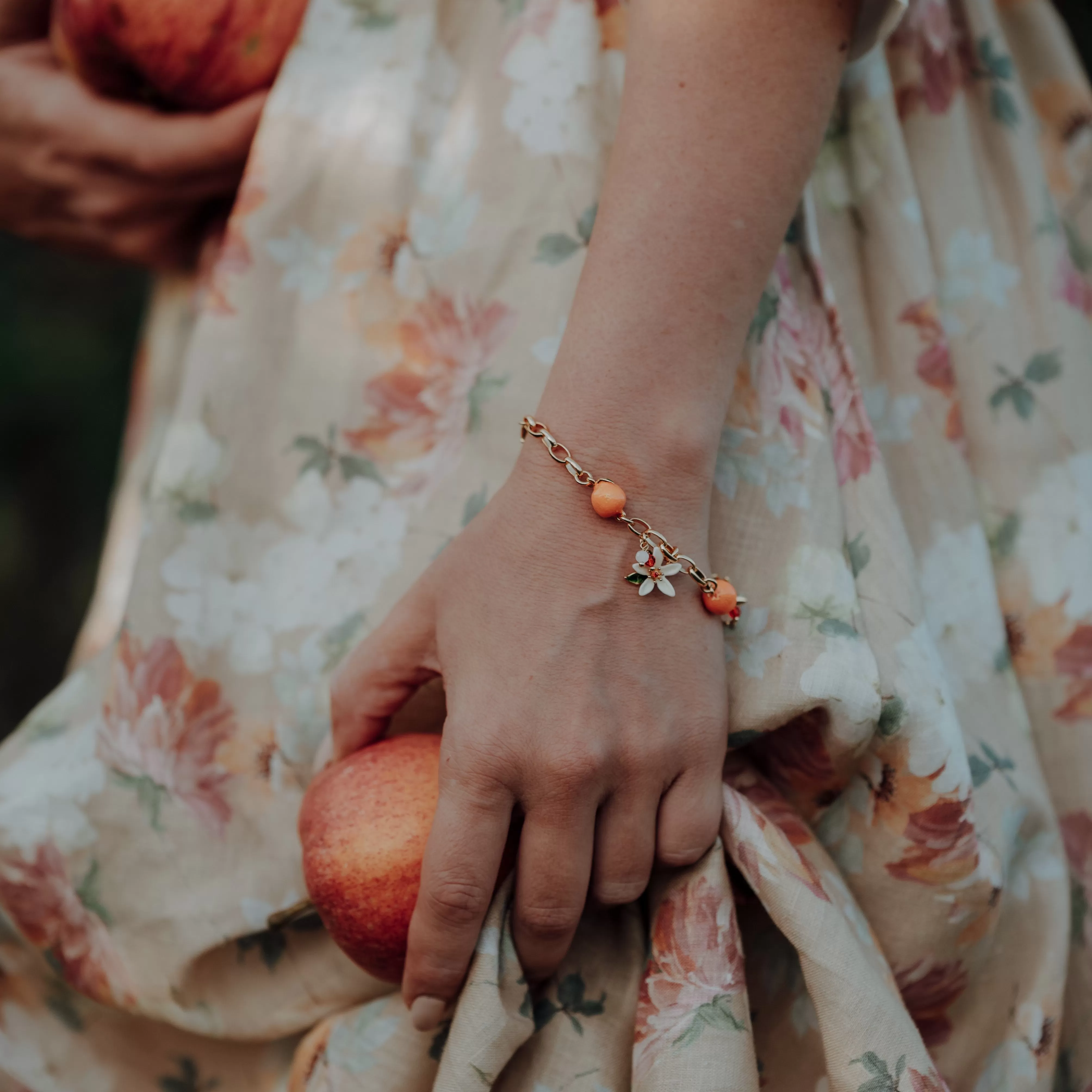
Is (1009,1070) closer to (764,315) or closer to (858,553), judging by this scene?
(858,553)

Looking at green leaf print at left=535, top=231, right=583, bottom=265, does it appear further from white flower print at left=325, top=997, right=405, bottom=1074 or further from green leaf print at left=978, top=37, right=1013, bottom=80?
white flower print at left=325, top=997, right=405, bottom=1074

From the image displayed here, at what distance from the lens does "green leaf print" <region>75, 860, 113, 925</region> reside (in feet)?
2.70

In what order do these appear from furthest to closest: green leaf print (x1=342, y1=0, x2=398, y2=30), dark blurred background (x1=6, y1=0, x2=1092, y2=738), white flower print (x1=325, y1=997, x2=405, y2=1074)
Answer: dark blurred background (x1=6, y1=0, x2=1092, y2=738)
green leaf print (x1=342, y1=0, x2=398, y2=30)
white flower print (x1=325, y1=997, x2=405, y2=1074)

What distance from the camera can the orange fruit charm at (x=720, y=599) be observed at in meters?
0.68

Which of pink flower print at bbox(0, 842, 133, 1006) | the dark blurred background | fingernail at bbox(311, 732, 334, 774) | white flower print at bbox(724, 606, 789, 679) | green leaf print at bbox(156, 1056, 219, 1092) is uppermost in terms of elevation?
white flower print at bbox(724, 606, 789, 679)

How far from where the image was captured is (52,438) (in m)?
2.29

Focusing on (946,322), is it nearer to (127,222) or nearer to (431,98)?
(431,98)

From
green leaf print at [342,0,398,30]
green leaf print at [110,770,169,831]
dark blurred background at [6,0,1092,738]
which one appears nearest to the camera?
green leaf print at [110,770,169,831]

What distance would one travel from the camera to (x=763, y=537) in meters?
0.74

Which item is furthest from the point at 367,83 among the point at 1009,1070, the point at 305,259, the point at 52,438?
the point at 52,438

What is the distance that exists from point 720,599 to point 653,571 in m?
0.06

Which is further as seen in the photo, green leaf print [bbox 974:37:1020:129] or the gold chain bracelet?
green leaf print [bbox 974:37:1020:129]

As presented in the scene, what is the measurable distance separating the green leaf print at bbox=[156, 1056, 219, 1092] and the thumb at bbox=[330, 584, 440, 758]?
38 centimetres

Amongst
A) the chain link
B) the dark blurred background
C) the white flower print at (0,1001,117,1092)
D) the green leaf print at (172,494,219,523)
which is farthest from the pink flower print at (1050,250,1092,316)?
the dark blurred background
